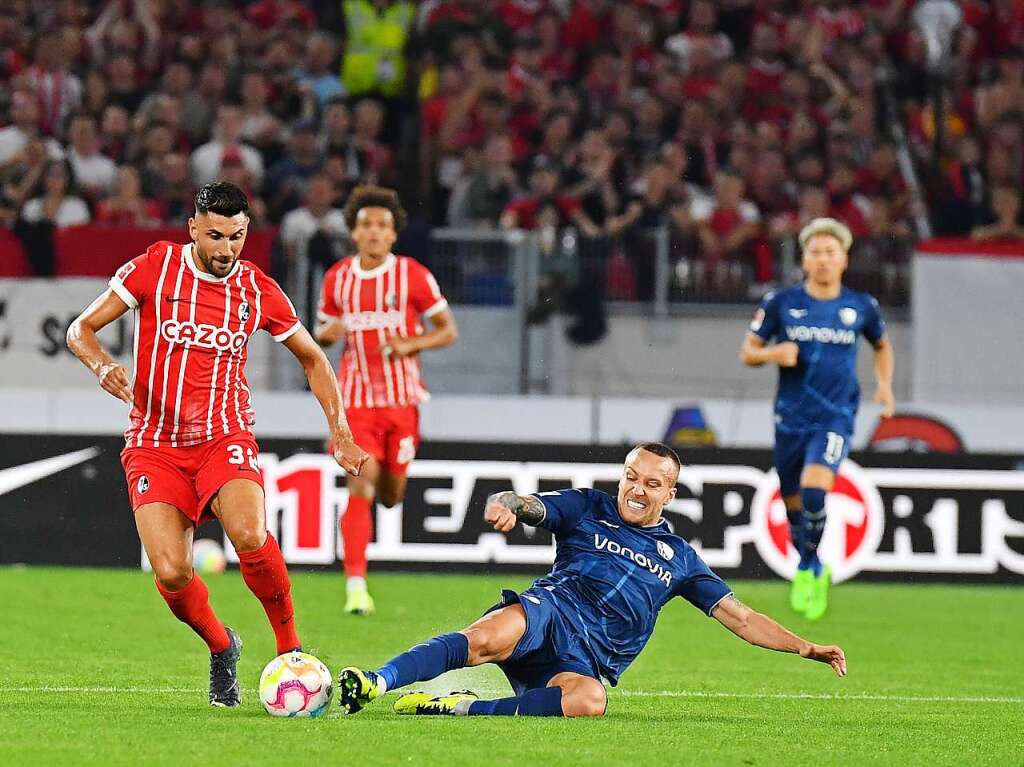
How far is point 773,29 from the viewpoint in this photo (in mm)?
17672

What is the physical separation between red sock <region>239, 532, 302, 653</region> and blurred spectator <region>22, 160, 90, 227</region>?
27.7ft

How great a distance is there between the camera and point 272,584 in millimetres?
6695

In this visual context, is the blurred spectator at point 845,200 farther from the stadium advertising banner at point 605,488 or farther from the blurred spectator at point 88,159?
the blurred spectator at point 88,159

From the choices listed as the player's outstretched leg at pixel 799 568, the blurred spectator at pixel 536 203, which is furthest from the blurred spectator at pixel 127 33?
the player's outstretched leg at pixel 799 568

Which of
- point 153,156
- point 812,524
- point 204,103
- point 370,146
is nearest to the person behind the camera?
point 812,524

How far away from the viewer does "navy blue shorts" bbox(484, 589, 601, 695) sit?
20.9 ft

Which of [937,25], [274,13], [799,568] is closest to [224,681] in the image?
[799,568]

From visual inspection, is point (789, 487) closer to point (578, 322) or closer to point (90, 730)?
point (578, 322)

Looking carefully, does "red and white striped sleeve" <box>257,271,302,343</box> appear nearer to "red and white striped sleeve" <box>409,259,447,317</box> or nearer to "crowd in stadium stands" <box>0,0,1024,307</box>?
"red and white striped sleeve" <box>409,259,447,317</box>

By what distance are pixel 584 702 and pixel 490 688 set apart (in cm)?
106

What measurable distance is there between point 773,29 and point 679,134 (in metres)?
2.03

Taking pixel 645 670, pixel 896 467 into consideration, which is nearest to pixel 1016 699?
pixel 645 670

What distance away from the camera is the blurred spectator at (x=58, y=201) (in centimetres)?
1461

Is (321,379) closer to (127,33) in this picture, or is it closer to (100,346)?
(100,346)
